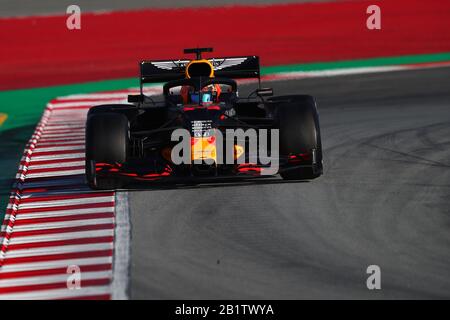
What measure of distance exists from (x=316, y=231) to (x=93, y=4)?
82.8 ft

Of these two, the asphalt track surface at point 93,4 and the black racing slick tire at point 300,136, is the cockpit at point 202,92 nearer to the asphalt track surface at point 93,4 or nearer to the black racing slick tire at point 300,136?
the black racing slick tire at point 300,136

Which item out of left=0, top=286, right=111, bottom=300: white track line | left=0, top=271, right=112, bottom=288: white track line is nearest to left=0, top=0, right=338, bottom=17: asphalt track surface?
left=0, top=271, right=112, bottom=288: white track line

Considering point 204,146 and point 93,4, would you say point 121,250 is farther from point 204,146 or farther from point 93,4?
point 93,4

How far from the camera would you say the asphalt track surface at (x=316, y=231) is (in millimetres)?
9422

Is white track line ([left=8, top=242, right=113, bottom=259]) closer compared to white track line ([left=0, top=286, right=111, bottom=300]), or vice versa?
white track line ([left=0, top=286, right=111, bottom=300])

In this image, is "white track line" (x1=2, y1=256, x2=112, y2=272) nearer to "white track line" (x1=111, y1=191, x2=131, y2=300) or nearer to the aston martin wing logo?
"white track line" (x1=111, y1=191, x2=131, y2=300)

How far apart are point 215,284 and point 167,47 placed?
812 inches

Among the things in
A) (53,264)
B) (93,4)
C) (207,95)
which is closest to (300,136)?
(207,95)

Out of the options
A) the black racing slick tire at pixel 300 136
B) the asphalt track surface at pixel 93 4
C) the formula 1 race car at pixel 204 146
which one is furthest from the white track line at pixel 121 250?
the asphalt track surface at pixel 93 4

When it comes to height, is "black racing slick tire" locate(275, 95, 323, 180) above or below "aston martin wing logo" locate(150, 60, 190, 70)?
below

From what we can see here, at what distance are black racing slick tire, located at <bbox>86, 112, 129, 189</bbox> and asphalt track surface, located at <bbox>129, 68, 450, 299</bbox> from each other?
56cm

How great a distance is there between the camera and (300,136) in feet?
42.2

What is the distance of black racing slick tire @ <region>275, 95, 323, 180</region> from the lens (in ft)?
42.2

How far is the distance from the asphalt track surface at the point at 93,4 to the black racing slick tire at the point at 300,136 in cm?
2181
